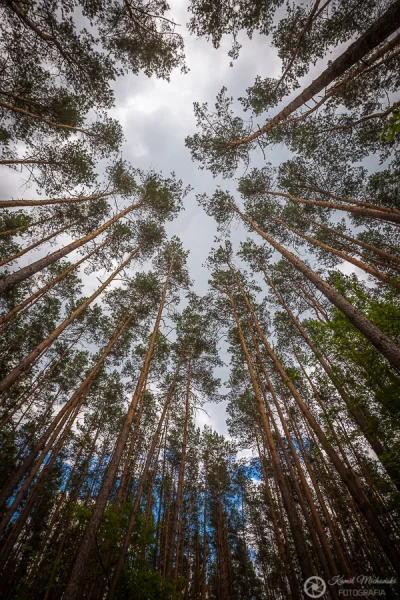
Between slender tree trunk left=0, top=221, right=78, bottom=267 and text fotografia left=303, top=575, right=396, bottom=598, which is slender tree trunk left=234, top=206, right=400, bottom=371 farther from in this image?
slender tree trunk left=0, top=221, right=78, bottom=267

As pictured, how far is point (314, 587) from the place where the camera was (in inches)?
264

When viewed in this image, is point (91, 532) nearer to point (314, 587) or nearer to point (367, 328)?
point (314, 587)

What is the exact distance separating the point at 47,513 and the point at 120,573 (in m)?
17.7

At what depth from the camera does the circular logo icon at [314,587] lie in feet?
20.4

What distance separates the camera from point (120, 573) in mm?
6773

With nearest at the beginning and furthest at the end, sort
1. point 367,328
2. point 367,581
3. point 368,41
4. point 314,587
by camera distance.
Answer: point 368,41 < point 367,328 < point 367,581 < point 314,587

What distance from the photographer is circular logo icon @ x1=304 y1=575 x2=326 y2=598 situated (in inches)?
245

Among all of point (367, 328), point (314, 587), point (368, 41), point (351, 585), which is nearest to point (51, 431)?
point (314, 587)

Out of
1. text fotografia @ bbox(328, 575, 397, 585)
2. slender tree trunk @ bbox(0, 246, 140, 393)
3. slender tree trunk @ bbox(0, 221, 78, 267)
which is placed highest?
slender tree trunk @ bbox(0, 221, 78, 267)

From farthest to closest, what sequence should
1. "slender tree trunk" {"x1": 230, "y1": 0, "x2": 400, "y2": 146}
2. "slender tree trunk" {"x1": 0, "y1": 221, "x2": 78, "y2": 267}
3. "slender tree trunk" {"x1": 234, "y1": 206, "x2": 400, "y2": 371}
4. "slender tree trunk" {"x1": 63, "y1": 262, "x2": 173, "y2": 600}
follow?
"slender tree trunk" {"x1": 0, "y1": 221, "x2": 78, "y2": 267}
"slender tree trunk" {"x1": 63, "y1": 262, "x2": 173, "y2": 600}
"slender tree trunk" {"x1": 234, "y1": 206, "x2": 400, "y2": 371}
"slender tree trunk" {"x1": 230, "y1": 0, "x2": 400, "y2": 146}

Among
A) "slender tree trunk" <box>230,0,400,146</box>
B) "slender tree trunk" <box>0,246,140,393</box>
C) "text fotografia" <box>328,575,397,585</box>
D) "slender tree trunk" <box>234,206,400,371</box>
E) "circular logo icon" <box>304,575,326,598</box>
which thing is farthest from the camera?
"slender tree trunk" <box>0,246,140,393</box>

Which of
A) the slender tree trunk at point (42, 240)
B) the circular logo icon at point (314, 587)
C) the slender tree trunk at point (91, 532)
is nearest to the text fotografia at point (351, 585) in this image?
the circular logo icon at point (314, 587)

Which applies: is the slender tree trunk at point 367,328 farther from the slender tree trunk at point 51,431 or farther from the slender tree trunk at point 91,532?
the slender tree trunk at point 51,431

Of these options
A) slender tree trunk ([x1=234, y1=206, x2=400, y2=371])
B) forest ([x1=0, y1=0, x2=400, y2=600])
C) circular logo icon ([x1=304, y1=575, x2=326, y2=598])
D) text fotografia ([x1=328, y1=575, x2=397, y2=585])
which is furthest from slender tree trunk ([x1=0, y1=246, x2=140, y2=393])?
text fotografia ([x1=328, y1=575, x2=397, y2=585])
